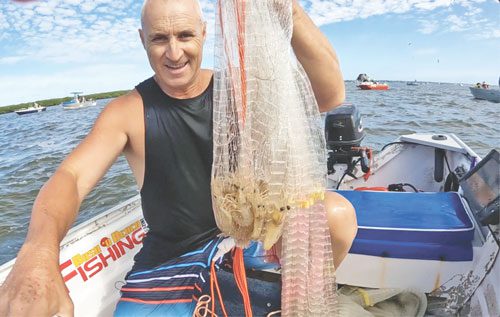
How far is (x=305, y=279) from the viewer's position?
5.68 ft

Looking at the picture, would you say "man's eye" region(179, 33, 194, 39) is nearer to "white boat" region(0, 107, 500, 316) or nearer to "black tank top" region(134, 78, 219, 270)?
"black tank top" region(134, 78, 219, 270)

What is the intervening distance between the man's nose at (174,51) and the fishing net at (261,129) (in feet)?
1.41

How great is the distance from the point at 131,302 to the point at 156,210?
22.7 inches

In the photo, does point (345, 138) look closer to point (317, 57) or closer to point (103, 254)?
point (317, 57)

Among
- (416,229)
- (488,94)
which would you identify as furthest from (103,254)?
(488,94)

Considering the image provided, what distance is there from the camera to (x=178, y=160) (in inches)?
86.1

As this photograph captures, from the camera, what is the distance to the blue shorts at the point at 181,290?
218 centimetres

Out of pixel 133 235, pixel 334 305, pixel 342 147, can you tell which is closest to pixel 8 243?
pixel 133 235

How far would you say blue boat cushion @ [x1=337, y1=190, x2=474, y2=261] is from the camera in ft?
8.57

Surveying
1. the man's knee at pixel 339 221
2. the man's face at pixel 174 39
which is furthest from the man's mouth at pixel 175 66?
the man's knee at pixel 339 221

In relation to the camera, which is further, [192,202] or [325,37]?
[192,202]

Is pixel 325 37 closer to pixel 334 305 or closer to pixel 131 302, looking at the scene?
pixel 334 305

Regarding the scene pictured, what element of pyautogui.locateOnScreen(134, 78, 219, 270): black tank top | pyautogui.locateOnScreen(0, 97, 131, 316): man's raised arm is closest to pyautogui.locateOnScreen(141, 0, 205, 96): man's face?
pyautogui.locateOnScreen(134, 78, 219, 270): black tank top

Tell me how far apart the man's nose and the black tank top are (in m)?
0.32
